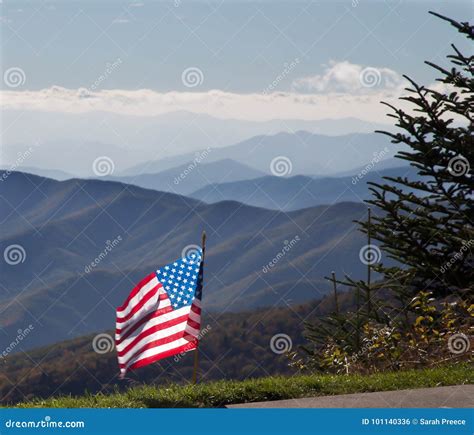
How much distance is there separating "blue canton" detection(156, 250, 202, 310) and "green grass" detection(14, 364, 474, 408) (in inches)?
35.9

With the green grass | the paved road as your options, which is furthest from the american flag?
the paved road

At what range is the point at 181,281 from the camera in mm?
10945

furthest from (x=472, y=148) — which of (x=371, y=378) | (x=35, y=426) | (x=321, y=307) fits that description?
(x=321, y=307)

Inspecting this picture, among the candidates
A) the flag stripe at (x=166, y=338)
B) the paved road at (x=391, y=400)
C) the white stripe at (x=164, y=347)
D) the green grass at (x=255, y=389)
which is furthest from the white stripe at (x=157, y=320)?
the paved road at (x=391, y=400)

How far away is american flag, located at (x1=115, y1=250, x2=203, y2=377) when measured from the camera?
35.2 feet

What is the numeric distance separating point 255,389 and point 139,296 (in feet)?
5.05

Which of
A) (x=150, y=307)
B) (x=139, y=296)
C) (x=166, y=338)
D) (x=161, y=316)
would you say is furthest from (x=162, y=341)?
(x=139, y=296)

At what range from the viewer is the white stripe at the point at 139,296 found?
10.9 metres

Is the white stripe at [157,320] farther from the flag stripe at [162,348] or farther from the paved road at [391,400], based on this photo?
the paved road at [391,400]

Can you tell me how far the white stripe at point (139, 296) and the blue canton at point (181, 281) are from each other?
0.24 ft

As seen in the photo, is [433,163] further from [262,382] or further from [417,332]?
[262,382]

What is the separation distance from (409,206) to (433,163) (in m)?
0.82

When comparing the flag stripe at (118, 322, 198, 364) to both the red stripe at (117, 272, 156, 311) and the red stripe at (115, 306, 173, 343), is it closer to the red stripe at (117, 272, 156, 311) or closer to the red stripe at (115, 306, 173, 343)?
the red stripe at (115, 306, 173, 343)

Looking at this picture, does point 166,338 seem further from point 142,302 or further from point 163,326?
point 142,302
